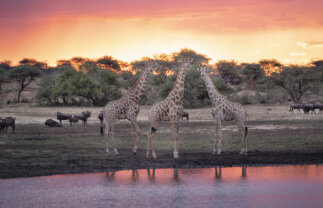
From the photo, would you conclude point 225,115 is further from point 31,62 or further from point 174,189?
point 31,62

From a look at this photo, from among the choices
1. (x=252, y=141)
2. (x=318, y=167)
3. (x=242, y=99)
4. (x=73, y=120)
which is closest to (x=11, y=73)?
(x=242, y=99)

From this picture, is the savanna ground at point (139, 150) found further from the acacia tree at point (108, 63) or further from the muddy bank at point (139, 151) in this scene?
the acacia tree at point (108, 63)

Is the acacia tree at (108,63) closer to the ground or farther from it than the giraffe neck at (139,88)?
farther from it

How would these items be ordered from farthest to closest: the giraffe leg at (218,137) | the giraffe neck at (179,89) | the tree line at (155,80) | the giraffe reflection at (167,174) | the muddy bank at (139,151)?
the tree line at (155,80) → the giraffe leg at (218,137) → the giraffe neck at (179,89) → the muddy bank at (139,151) → the giraffe reflection at (167,174)

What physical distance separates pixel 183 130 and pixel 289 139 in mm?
6762

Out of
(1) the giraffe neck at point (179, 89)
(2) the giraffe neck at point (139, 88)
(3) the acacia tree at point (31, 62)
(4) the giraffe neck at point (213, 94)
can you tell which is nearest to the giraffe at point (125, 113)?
(2) the giraffe neck at point (139, 88)

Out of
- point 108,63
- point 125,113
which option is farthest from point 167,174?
point 108,63

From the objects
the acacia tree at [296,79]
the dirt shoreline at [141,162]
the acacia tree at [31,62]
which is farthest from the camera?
the acacia tree at [31,62]

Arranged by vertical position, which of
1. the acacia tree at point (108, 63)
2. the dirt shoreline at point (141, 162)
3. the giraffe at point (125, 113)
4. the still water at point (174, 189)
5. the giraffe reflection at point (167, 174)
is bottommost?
the still water at point (174, 189)

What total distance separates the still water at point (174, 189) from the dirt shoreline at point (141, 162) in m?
0.54

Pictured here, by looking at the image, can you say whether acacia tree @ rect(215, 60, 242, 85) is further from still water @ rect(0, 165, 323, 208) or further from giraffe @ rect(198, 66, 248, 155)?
still water @ rect(0, 165, 323, 208)

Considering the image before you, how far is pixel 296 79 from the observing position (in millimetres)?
53438

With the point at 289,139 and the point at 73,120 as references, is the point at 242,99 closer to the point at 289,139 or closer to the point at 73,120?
the point at 73,120

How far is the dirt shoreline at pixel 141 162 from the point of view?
1287 cm
